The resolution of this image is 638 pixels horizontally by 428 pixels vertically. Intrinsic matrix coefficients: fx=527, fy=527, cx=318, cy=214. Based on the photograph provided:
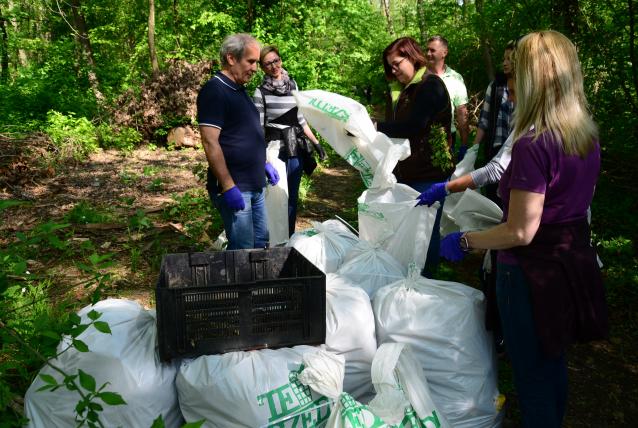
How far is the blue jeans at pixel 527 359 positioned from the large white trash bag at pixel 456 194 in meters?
1.41

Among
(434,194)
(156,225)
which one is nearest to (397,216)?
(434,194)

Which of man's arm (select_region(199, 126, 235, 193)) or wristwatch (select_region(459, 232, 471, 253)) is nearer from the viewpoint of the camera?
wristwatch (select_region(459, 232, 471, 253))

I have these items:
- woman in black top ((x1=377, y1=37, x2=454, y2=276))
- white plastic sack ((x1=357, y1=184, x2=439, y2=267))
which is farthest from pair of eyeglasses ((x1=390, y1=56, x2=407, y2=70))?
white plastic sack ((x1=357, y1=184, x2=439, y2=267))

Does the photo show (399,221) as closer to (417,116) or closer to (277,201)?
(417,116)

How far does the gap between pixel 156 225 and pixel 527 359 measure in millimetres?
4104

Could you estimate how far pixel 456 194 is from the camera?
148 inches

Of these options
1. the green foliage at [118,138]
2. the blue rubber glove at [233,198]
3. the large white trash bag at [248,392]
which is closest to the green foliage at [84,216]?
the blue rubber glove at [233,198]

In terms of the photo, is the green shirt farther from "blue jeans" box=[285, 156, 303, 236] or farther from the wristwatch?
the wristwatch

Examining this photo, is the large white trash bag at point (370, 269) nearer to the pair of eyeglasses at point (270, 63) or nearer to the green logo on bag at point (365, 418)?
the green logo on bag at point (365, 418)

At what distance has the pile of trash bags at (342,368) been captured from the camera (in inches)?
77.2

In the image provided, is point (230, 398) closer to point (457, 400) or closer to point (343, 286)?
point (343, 286)

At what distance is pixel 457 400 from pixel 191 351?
44.9 inches

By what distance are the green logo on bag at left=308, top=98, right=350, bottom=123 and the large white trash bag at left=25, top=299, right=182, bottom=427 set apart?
5.70 ft

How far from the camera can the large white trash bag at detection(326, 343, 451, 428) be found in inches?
72.2
